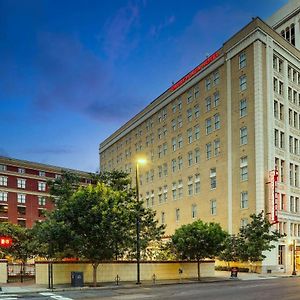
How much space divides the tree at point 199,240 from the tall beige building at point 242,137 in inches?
667

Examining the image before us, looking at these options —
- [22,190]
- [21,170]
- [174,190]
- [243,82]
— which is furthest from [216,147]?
[21,170]

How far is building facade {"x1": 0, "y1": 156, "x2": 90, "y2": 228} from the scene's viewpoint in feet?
306

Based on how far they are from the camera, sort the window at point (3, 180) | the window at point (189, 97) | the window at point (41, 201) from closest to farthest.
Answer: the window at point (189, 97)
the window at point (3, 180)
the window at point (41, 201)

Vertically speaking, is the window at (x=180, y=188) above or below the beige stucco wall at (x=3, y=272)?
above

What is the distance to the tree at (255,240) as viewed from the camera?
47656mm

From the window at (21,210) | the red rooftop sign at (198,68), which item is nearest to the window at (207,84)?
the red rooftop sign at (198,68)

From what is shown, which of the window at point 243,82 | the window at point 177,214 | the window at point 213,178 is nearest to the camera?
the window at point 243,82

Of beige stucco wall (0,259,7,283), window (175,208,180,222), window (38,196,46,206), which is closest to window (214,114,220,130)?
window (175,208,180,222)

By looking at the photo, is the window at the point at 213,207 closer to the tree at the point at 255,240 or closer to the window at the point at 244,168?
the window at the point at 244,168

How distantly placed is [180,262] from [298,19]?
54895 mm

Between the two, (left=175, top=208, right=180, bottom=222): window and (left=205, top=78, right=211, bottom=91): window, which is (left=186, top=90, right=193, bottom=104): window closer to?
(left=205, top=78, right=211, bottom=91): window

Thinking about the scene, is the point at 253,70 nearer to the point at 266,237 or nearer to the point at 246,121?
the point at 246,121

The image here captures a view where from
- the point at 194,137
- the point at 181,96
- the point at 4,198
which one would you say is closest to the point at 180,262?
the point at 194,137

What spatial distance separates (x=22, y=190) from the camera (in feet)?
317
